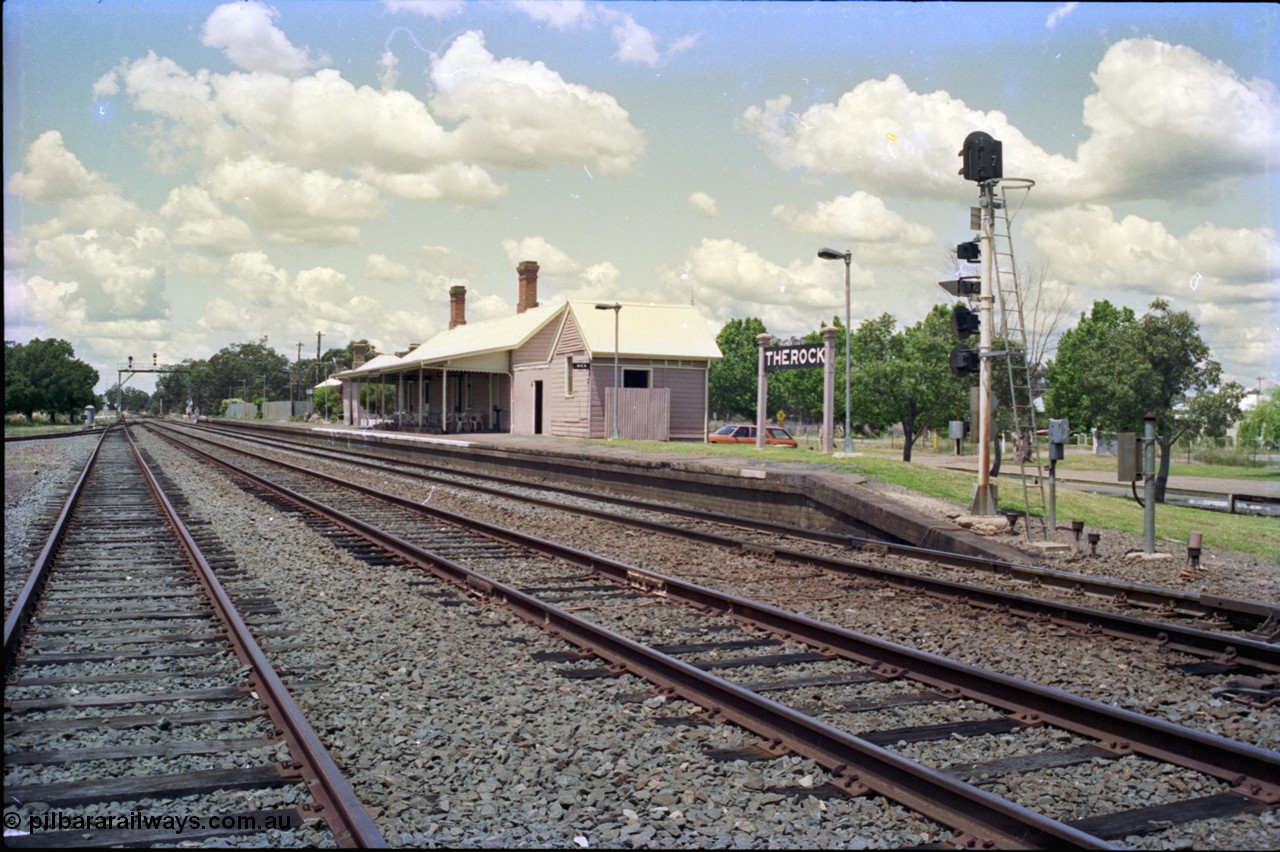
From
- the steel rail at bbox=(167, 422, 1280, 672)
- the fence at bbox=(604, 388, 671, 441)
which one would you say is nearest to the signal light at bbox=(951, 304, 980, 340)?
the steel rail at bbox=(167, 422, 1280, 672)

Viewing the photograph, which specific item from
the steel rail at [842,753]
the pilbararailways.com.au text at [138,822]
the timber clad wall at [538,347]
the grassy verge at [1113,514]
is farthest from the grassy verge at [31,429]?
the pilbararailways.com.au text at [138,822]

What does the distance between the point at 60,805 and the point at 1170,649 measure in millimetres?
6844

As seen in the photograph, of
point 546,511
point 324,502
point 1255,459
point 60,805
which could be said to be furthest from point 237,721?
point 1255,459

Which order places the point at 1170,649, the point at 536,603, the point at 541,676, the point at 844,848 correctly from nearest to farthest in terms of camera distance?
the point at 844,848
the point at 541,676
the point at 1170,649
the point at 536,603

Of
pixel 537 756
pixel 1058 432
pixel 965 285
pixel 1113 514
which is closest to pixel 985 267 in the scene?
pixel 965 285

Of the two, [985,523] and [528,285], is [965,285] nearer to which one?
[985,523]

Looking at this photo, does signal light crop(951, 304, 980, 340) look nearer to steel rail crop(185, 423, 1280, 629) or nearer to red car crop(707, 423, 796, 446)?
steel rail crop(185, 423, 1280, 629)

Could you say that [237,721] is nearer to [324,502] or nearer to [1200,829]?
[1200,829]

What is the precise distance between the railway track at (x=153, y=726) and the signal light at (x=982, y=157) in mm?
9933

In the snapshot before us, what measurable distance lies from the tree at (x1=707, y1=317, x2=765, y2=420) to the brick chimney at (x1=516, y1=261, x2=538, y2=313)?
131 feet

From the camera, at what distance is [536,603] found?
7.95 metres

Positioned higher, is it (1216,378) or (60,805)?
(1216,378)

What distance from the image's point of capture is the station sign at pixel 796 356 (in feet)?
85.1

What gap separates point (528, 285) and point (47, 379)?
96.3 feet
